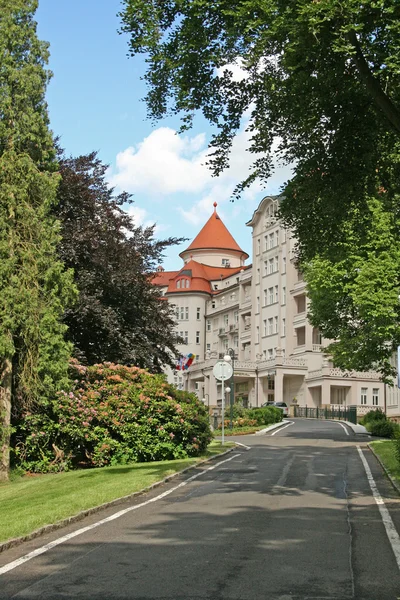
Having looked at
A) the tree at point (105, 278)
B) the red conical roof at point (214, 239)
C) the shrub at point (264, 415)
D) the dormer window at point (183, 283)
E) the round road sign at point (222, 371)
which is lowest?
→ the shrub at point (264, 415)

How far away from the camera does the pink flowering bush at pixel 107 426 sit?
2230cm

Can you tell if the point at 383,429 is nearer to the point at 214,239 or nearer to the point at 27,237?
the point at 27,237

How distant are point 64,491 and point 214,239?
108 m

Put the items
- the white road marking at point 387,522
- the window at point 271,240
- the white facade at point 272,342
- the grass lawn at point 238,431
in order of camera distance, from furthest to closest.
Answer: the window at point 271,240, the white facade at point 272,342, the grass lawn at point 238,431, the white road marking at point 387,522

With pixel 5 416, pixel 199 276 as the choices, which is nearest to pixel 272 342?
pixel 199 276

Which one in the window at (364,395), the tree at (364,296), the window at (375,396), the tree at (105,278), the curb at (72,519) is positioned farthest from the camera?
the window at (375,396)

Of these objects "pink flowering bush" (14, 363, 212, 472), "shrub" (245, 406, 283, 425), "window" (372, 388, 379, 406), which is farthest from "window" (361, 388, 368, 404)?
"pink flowering bush" (14, 363, 212, 472)

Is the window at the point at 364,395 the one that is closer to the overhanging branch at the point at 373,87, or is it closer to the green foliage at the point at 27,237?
the green foliage at the point at 27,237

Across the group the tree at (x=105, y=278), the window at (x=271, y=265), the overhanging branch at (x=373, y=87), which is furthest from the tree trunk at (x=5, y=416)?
the window at (x=271, y=265)

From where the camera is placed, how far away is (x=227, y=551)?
866cm

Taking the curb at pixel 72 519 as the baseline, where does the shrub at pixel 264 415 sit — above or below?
above

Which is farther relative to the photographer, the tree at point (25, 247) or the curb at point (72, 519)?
the tree at point (25, 247)

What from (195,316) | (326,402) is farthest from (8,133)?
(195,316)

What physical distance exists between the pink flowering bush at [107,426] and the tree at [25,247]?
3.29ft
